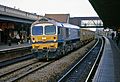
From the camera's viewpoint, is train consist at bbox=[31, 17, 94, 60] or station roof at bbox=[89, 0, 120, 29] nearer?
station roof at bbox=[89, 0, 120, 29]

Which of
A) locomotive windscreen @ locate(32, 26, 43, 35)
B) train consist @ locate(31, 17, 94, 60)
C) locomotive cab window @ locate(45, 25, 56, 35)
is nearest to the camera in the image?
train consist @ locate(31, 17, 94, 60)

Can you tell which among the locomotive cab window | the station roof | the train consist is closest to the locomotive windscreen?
the train consist

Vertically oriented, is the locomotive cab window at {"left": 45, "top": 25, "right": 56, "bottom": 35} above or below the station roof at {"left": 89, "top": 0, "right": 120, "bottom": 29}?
below

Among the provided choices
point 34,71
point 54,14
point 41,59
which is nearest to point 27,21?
point 41,59

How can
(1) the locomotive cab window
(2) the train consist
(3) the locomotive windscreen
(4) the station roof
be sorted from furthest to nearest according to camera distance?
(3) the locomotive windscreen, (1) the locomotive cab window, (2) the train consist, (4) the station roof

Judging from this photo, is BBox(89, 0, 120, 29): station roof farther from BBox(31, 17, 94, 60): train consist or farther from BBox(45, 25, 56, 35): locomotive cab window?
BBox(31, 17, 94, 60): train consist

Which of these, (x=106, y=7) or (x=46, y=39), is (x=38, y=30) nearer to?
(x=46, y=39)

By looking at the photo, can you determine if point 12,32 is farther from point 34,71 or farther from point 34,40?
point 34,71

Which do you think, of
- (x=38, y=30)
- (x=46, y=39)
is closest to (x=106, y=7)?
(x=46, y=39)

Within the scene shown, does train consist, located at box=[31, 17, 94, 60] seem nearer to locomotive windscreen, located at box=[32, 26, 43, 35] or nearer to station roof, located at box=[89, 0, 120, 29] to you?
locomotive windscreen, located at box=[32, 26, 43, 35]

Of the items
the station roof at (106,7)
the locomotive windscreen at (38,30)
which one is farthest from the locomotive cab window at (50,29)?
the station roof at (106,7)

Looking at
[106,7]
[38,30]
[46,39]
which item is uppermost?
[106,7]

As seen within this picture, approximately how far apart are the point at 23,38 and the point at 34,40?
27.1 meters

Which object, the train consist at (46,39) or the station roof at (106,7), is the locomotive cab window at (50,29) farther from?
the station roof at (106,7)
